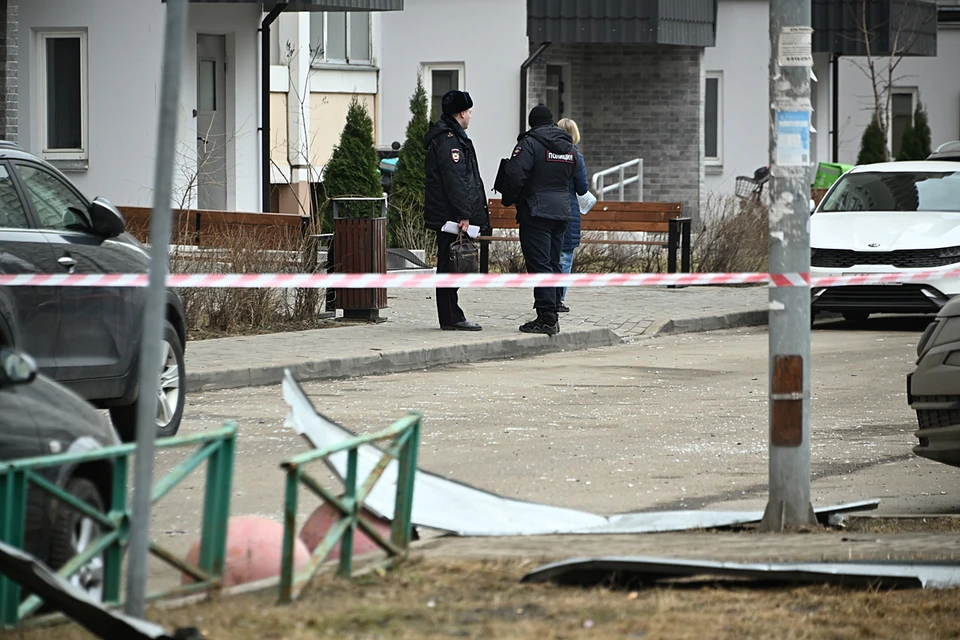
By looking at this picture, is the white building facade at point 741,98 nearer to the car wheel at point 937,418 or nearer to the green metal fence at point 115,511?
the car wheel at point 937,418

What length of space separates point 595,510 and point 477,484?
0.78 meters

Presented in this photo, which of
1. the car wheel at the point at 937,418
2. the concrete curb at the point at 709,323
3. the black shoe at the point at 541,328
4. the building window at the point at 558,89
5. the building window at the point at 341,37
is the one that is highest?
the building window at the point at 341,37

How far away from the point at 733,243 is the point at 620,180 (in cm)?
831

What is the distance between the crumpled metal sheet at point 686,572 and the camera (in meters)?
5.66

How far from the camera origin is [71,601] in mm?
4629

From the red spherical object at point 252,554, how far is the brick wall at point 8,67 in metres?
16.7

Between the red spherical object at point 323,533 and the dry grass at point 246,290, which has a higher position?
the dry grass at point 246,290

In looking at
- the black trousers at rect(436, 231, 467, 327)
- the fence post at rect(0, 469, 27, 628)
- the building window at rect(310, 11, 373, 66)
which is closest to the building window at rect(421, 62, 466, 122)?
the building window at rect(310, 11, 373, 66)

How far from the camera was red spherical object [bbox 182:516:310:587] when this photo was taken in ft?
18.5

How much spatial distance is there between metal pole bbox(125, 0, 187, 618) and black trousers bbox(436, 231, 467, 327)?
10.8m

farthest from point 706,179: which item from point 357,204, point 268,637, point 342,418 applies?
point 268,637

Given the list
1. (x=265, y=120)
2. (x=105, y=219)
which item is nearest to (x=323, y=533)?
(x=105, y=219)

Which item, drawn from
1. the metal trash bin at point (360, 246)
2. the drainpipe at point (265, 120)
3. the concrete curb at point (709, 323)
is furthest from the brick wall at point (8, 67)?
the concrete curb at point (709, 323)

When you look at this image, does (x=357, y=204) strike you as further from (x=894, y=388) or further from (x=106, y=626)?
(x=106, y=626)
